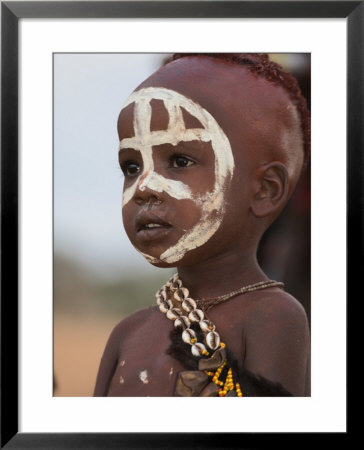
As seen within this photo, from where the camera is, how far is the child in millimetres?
1920

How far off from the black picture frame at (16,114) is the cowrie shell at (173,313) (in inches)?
14.1

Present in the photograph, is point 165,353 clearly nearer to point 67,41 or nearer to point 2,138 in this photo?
point 2,138

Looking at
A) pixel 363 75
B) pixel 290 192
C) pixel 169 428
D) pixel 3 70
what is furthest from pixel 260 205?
pixel 3 70

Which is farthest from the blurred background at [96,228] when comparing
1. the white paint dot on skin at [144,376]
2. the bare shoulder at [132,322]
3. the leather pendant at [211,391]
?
the leather pendant at [211,391]

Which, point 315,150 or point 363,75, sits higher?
point 363,75

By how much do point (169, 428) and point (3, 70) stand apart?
0.97m

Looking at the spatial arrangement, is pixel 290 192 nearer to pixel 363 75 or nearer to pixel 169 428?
pixel 363 75

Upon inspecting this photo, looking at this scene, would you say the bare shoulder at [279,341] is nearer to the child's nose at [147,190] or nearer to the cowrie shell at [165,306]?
the cowrie shell at [165,306]

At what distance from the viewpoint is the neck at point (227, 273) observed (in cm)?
198

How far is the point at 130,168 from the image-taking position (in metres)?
2.01

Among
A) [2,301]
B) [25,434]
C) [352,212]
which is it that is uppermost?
[352,212]

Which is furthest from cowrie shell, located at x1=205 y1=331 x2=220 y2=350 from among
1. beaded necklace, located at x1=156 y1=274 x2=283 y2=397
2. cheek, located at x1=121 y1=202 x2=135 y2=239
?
cheek, located at x1=121 y1=202 x2=135 y2=239

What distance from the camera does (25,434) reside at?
193cm

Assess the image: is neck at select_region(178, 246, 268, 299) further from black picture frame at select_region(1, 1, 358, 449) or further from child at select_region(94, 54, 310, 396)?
black picture frame at select_region(1, 1, 358, 449)
